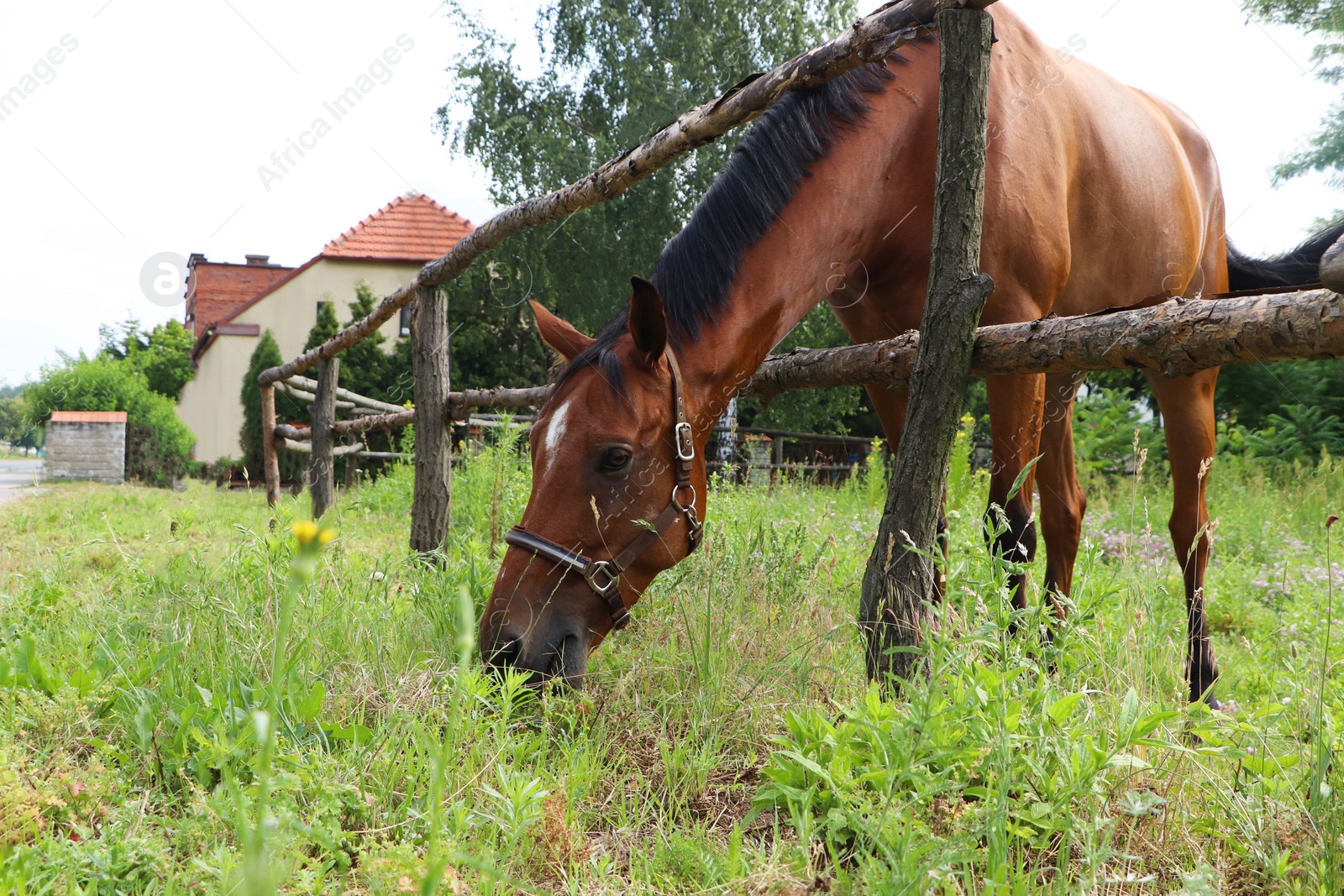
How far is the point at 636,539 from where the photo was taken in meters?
2.24

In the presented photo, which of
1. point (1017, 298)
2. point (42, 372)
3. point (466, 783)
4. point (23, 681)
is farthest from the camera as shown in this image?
point (42, 372)

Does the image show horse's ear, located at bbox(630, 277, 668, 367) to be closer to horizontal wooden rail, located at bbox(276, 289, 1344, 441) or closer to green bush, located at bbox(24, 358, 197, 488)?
horizontal wooden rail, located at bbox(276, 289, 1344, 441)

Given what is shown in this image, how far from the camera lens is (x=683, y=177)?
527 inches

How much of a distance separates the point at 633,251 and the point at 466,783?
41.5 ft

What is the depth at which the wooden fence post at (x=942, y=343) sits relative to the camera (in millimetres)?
1919

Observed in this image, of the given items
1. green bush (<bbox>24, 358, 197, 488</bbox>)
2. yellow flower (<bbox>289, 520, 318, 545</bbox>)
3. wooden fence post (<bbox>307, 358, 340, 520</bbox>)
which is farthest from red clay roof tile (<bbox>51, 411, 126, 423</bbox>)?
yellow flower (<bbox>289, 520, 318, 545</bbox>)

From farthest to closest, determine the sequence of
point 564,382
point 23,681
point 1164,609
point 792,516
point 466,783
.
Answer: point 792,516 < point 1164,609 < point 564,382 < point 23,681 < point 466,783

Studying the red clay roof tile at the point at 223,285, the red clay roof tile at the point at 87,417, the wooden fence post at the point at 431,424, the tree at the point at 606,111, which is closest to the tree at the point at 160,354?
the red clay roof tile at the point at 223,285

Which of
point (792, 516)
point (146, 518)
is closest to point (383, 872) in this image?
point (792, 516)

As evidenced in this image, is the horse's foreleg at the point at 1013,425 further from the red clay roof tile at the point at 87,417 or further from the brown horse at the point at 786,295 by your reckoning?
the red clay roof tile at the point at 87,417

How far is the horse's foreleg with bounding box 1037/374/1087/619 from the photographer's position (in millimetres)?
3352

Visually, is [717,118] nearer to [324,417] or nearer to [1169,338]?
[1169,338]

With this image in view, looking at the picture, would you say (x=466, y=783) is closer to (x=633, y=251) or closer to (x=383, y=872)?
(x=383, y=872)

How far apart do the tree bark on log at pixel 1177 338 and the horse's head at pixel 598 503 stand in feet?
2.47
